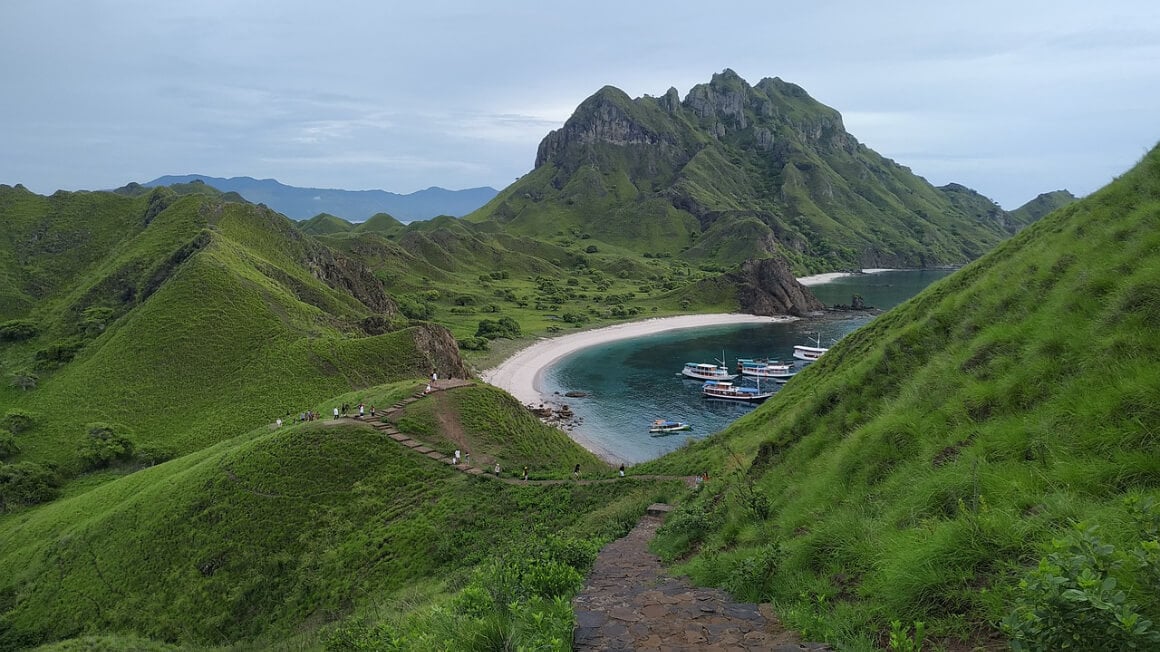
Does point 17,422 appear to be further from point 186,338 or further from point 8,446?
point 186,338

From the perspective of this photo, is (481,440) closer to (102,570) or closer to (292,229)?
(102,570)

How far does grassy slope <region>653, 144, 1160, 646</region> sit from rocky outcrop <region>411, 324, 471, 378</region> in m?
56.9

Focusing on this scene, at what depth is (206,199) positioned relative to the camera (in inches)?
3915

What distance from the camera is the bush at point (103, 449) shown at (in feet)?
163

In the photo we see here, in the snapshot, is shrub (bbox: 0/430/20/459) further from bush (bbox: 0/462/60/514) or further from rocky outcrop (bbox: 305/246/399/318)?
rocky outcrop (bbox: 305/246/399/318)

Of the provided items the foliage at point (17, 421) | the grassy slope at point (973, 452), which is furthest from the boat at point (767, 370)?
the foliage at point (17, 421)

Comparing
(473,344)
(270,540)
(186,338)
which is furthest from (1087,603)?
(473,344)

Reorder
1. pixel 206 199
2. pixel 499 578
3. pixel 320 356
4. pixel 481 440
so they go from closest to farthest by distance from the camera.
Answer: pixel 499 578 < pixel 481 440 < pixel 320 356 < pixel 206 199

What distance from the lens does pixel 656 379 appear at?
10725 cm

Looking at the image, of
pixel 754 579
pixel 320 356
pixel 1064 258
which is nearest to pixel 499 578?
pixel 754 579

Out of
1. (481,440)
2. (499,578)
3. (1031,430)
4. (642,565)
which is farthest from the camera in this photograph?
(481,440)

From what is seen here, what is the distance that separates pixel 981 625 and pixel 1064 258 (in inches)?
444

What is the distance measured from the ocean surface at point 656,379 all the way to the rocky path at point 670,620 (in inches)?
2248

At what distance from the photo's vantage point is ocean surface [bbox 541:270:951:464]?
78.1 metres
